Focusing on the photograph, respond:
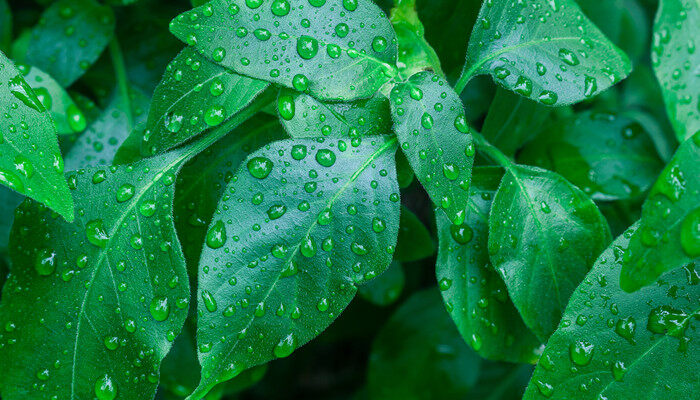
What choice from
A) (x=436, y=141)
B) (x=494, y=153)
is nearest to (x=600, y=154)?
(x=494, y=153)

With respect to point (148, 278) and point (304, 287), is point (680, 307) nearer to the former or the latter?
point (304, 287)

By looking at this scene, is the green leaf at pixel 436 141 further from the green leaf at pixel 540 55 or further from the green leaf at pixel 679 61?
the green leaf at pixel 679 61

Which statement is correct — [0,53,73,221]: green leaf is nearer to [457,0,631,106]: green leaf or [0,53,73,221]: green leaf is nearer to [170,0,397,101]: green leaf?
[170,0,397,101]: green leaf

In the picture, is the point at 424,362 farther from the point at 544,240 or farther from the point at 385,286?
the point at 544,240

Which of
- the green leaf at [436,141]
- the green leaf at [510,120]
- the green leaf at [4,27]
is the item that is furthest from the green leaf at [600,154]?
the green leaf at [4,27]

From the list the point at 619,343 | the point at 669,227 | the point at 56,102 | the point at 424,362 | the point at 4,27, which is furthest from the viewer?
the point at 424,362

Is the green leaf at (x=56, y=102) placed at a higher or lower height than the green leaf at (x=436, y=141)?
lower

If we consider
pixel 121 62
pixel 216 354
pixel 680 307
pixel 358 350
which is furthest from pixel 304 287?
pixel 358 350

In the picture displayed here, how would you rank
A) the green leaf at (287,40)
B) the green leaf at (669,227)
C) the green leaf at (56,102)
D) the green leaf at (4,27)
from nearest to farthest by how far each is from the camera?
the green leaf at (669,227) → the green leaf at (287,40) → the green leaf at (56,102) → the green leaf at (4,27)
